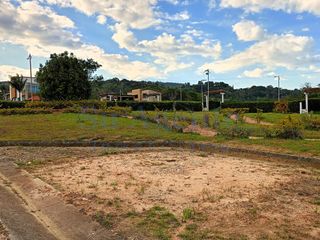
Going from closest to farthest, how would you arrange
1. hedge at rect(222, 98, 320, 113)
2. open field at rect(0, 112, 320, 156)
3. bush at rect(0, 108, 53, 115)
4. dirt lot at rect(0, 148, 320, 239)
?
dirt lot at rect(0, 148, 320, 239) < open field at rect(0, 112, 320, 156) < bush at rect(0, 108, 53, 115) < hedge at rect(222, 98, 320, 113)

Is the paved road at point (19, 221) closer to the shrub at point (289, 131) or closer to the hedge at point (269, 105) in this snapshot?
the shrub at point (289, 131)

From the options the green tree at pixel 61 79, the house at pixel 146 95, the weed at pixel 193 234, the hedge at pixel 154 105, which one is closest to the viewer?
the weed at pixel 193 234

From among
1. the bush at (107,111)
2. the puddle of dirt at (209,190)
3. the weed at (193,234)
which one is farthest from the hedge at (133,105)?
the weed at (193,234)

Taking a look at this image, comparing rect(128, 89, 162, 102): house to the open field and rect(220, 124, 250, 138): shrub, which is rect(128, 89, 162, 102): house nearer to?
the open field

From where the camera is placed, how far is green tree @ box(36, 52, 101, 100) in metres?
35.1

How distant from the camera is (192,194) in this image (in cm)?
533

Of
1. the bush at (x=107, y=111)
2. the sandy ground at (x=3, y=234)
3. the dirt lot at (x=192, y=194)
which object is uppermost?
the bush at (x=107, y=111)

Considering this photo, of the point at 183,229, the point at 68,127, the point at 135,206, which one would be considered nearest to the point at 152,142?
the point at 68,127

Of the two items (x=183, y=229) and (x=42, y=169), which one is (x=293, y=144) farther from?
(x=183, y=229)

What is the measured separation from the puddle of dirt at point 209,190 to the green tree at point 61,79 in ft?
91.0

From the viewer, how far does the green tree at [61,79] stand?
115ft

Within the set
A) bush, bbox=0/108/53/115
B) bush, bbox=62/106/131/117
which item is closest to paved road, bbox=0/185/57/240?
bush, bbox=62/106/131/117

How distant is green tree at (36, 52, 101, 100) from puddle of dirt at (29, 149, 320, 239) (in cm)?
2774

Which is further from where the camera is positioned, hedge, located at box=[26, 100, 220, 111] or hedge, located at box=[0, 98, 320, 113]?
hedge, located at box=[0, 98, 320, 113]
